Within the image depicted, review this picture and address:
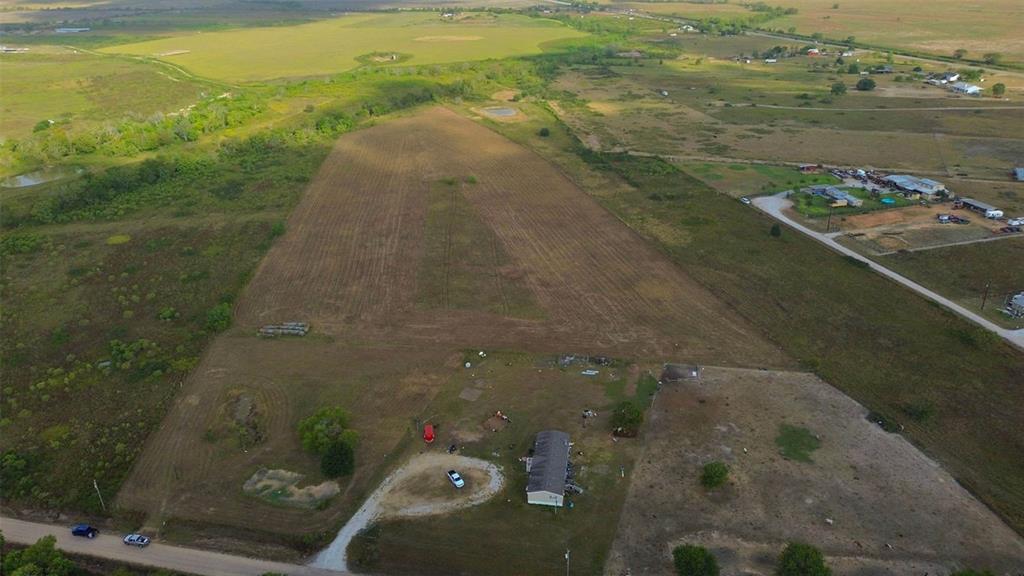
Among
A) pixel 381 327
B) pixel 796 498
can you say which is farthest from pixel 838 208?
pixel 381 327

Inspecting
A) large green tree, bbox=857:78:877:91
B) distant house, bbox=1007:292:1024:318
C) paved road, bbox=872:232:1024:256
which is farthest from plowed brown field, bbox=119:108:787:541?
large green tree, bbox=857:78:877:91

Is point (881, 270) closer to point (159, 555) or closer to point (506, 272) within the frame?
point (506, 272)

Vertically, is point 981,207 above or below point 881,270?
above

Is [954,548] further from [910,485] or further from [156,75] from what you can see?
[156,75]

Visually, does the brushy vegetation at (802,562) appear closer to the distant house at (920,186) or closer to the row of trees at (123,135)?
the distant house at (920,186)

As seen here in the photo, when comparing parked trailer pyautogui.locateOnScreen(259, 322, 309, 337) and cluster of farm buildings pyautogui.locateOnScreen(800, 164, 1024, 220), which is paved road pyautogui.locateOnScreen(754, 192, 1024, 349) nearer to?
cluster of farm buildings pyautogui.locateOnScreen(800, 164, 1024, 220)

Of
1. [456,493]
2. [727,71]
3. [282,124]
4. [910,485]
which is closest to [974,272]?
[910,485]

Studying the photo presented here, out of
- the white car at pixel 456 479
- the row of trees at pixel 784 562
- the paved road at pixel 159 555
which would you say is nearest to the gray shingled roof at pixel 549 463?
the white car at pixel 456 479
